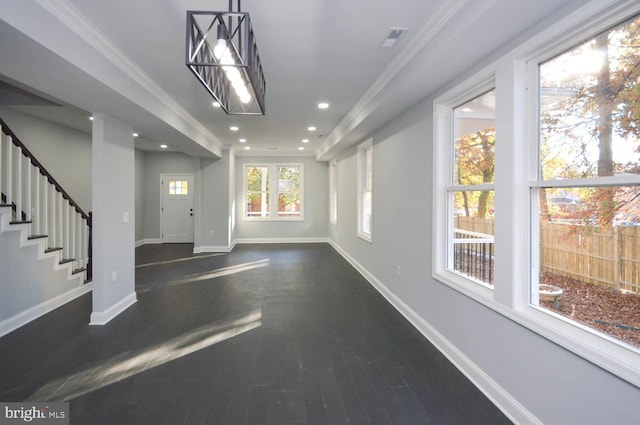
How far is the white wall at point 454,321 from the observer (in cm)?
150

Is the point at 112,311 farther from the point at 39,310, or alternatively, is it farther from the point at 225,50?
the point at 225,50

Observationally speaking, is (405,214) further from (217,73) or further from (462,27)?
(217,73)

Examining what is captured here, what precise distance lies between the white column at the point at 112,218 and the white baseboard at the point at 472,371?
3.26m

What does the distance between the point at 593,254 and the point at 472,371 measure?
47.8 inches

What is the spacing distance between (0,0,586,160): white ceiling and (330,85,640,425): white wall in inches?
25.9

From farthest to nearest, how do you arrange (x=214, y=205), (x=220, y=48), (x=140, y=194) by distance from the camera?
1. (x=140, y=194)
2. (x=214, y=205)
3. (x=220, y=48)

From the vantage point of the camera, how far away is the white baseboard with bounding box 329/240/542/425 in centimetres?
186

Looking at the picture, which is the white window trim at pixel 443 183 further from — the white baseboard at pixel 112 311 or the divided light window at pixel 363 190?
the white baseboard at pixel 112 311

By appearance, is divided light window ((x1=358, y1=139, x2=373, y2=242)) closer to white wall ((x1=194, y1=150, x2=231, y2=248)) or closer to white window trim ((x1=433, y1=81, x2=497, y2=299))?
white window trim ((x1=433, y1=81, x2=497, y2=299))

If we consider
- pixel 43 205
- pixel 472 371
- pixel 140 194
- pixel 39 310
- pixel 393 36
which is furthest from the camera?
pixel 140 194

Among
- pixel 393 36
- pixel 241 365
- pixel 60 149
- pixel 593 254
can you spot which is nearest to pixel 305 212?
Result: pixel 60 149

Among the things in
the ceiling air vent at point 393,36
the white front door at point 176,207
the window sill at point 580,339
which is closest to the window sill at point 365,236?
the window sill at point 580,339

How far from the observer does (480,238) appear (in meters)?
2.48

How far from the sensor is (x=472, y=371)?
2295 mm
